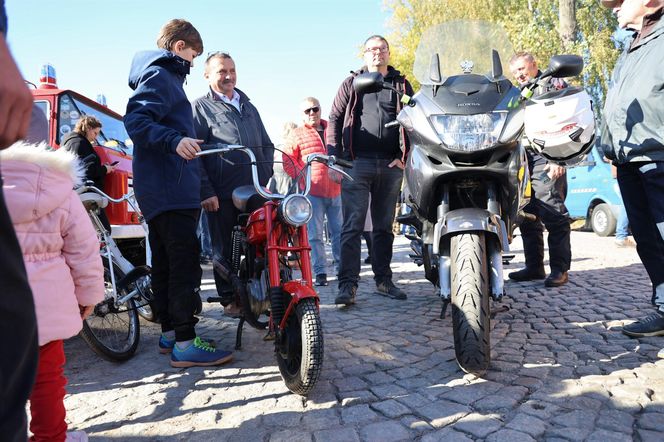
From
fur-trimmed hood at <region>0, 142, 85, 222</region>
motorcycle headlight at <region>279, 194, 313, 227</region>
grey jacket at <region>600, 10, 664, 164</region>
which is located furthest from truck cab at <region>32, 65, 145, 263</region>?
grey jacket at <region>600, 10, 664, 164</region>

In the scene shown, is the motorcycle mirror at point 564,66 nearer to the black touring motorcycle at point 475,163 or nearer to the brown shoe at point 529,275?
the black touring motorcycle at point 475,163

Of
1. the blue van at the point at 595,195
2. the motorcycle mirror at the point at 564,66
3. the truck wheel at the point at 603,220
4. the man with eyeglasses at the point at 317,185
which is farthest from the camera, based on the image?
the truck wheel at the point at 603,220

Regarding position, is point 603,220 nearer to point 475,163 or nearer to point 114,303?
point 475,163

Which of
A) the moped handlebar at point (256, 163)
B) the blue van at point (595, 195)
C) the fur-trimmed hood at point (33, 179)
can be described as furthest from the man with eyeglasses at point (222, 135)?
the blue van at point (595, 195)

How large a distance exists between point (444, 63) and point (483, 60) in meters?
0.27

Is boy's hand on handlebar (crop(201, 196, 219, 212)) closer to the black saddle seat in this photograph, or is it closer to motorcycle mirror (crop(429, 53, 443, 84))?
the black saddle seat

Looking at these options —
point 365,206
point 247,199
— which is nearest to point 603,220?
point 365,206

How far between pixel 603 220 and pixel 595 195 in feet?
1.72

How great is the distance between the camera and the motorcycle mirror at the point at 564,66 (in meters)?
2.40

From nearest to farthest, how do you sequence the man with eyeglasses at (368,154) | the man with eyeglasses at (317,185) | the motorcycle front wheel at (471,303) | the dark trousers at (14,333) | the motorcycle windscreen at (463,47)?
the dark trousers at (14,333), the motorcycle front wheel at (471,303), the motorcycle windscreen at (463,47), the man with eyeglasses at (368,154), the man with eyeglasses at (317,185)

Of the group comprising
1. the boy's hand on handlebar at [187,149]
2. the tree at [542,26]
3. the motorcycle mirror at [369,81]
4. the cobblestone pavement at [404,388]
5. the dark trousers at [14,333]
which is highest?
the tree at [542,26]

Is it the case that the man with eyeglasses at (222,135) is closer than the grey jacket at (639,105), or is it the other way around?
the grey jacket at (639,105)

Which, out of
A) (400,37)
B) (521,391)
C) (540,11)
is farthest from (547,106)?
(400,37)

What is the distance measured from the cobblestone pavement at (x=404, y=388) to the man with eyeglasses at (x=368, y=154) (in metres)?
0.85
